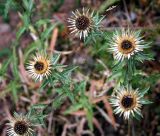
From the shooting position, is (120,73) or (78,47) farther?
(78,47)

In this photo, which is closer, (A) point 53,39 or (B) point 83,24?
(B) point 83,24

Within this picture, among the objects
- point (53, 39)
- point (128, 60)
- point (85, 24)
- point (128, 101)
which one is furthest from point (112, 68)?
point (53, 39)

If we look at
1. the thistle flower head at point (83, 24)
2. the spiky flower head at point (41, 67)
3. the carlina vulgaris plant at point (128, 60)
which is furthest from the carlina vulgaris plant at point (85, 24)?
the spiky flower head at point (41, 67)

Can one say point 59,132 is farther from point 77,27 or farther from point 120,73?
point 77,27

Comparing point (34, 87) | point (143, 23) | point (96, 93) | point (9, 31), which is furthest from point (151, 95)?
point (9, 31)

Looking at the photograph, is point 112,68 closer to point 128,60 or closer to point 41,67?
point 128,60

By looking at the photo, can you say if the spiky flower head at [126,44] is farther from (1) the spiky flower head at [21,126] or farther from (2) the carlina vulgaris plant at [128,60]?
(1) the spiky flower head at [21,126]
